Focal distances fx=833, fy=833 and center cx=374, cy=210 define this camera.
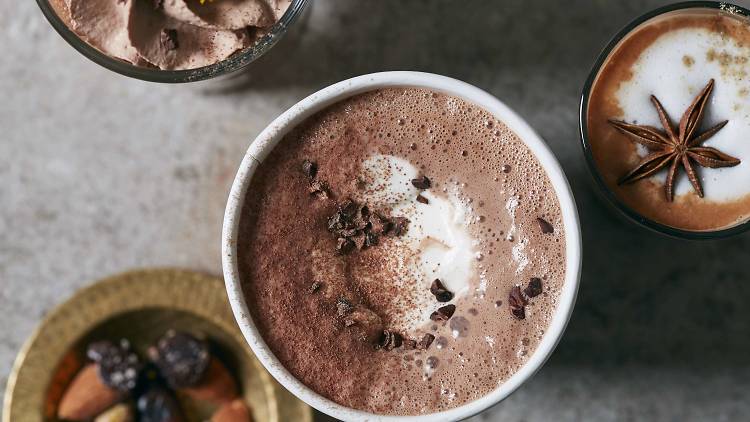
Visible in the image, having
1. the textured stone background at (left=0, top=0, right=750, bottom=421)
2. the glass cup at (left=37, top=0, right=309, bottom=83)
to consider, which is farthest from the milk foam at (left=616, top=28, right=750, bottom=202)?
the glass cup at (left=37, top=0, right=309, bottom=83)

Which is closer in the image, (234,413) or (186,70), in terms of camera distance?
(186,70)

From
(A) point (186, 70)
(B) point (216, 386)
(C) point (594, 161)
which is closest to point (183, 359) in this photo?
(B) point (216, 386)

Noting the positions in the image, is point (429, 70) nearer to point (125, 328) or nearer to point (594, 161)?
point (594, 161)

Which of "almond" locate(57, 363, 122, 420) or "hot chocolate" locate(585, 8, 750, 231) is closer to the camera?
"hot chocolate" locate(585, 8, 750, 231)

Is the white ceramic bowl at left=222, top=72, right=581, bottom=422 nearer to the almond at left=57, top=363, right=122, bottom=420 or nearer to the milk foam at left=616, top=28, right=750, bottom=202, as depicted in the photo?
the milk foam at left=616, top=28, right=750, bottom=202

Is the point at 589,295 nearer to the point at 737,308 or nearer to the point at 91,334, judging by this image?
the point at 737,308

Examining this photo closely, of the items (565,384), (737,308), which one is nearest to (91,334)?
(565,384)
